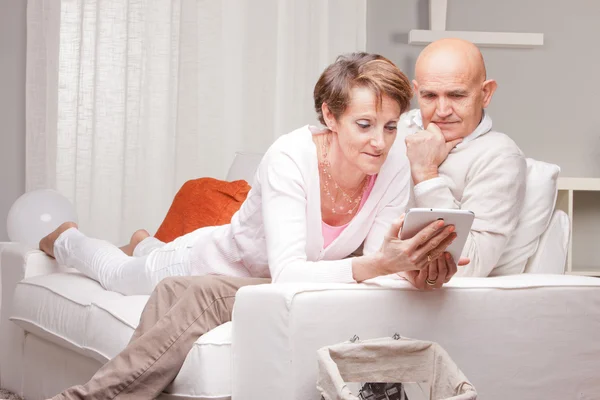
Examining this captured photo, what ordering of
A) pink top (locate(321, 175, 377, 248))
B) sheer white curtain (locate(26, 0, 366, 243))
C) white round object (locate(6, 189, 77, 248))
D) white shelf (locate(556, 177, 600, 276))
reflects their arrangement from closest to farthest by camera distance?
pink top (locate(321, 175, 377, 248))
white round object (locate(6, 189, 77, 248))
white shelf (locate(556, 177, 600, 276))
sheer white curtain (locate(26, 0, 366, 243))

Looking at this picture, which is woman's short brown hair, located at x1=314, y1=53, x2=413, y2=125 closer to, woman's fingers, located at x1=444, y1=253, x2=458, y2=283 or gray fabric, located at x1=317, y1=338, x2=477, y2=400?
woman's fingers, located at x1=444, y1=253, x2=458, y2=283

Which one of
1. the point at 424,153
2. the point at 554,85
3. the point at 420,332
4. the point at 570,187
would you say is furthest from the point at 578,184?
the point at 420,332

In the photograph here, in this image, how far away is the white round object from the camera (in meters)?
3.36

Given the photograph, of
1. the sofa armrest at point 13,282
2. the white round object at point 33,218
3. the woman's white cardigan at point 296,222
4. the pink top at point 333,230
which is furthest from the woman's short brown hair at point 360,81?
the white round object at point 33,218

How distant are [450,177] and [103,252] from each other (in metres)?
1.23

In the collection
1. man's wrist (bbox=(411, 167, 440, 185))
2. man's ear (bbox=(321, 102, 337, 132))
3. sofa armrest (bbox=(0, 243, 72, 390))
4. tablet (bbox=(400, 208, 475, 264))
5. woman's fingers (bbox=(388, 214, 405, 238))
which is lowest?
sofa armrest (bbox=(0, 243, 72, 390))

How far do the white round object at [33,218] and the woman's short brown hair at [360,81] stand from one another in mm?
1641

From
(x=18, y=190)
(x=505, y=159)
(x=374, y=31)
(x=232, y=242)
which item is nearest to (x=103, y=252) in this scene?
(x=232, y=242)

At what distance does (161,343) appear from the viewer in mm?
1909

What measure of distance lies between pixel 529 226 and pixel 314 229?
564 millimetres

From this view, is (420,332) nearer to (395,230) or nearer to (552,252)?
(395,230)

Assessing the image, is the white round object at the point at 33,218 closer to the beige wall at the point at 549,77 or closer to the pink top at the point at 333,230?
the pink top at the point at 333,230

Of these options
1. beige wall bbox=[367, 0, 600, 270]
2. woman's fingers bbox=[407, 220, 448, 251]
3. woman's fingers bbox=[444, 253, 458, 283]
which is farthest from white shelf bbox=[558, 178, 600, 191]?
woman's fingers bbox=[407, 220, 448, 251]

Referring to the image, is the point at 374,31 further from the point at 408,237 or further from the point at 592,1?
the point at 408,237
